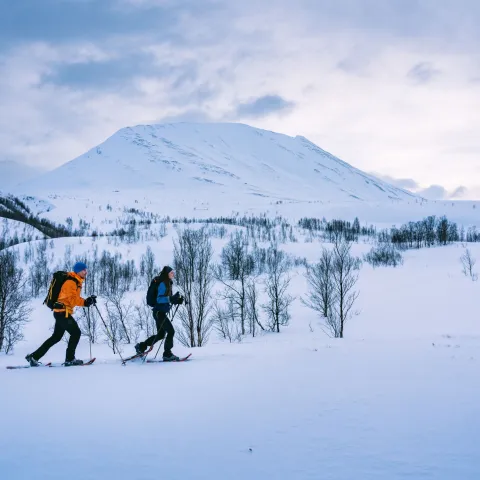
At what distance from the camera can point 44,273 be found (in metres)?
71.9

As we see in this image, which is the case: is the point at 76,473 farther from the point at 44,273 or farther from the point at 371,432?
the point at 44,273

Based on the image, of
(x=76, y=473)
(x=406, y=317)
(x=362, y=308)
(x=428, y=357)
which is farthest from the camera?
(x=362, y=308)

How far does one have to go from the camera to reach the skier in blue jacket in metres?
A: 9.34

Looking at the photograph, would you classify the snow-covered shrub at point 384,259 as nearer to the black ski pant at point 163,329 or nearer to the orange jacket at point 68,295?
the black ski pant at point 163,329

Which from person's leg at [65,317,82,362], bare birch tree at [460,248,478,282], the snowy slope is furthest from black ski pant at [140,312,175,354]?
the snowy slope

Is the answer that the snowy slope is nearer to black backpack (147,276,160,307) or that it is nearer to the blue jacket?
black backpack (147,276,160,307)

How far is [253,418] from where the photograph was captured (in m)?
5.35

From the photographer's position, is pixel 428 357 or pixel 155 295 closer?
pixel 428 357

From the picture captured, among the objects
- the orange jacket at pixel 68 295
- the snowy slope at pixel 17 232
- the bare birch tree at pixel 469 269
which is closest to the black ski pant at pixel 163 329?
the orange jacket at pixel 68 295

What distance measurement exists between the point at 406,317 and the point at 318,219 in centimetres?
13518

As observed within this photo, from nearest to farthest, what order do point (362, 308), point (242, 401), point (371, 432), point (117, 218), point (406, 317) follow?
point (371, 432)
point (242, 401)
point (406, 317)
point (362, 308)
point (117, 218)

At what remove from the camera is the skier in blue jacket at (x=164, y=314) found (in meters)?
9.34

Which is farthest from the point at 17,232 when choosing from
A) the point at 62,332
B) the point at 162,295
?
the point at 162,295

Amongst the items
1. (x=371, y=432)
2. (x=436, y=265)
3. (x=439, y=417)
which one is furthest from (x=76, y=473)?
(x=436, y=265)
